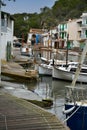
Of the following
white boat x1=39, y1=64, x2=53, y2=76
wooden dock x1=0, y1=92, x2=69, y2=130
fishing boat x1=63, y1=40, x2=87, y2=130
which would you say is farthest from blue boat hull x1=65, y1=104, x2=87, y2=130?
white boat x1=39, y1=64, x2=53, y2=76

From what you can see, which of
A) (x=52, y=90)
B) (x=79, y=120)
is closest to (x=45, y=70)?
(x=52, y=90)

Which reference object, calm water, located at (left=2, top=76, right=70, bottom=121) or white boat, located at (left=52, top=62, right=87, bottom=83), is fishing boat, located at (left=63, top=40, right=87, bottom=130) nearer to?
calm water, located at (left=2, top=76, right=70, bottom=121)

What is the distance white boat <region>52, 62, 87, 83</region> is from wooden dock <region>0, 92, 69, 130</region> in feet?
98.0

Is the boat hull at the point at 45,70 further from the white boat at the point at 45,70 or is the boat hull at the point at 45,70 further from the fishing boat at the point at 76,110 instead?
the fishing boat at the point at 76,110

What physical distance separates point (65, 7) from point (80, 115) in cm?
15530

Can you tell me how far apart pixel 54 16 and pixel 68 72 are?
410 ft

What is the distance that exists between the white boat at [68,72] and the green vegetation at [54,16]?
327ft

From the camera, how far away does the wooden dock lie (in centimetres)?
1466

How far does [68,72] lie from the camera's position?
164ft

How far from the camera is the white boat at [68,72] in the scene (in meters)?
48.3

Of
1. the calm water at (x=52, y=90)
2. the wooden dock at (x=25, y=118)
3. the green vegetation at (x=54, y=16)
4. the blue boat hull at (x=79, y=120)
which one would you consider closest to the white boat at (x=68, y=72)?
the calm water at (x=52, y=90)

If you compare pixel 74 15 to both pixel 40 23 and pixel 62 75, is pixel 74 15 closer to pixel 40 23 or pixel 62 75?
pixel 40 23

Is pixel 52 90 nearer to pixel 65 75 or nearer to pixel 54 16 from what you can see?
pixel 65 75

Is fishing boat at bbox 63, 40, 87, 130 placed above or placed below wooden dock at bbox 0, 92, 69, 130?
below
